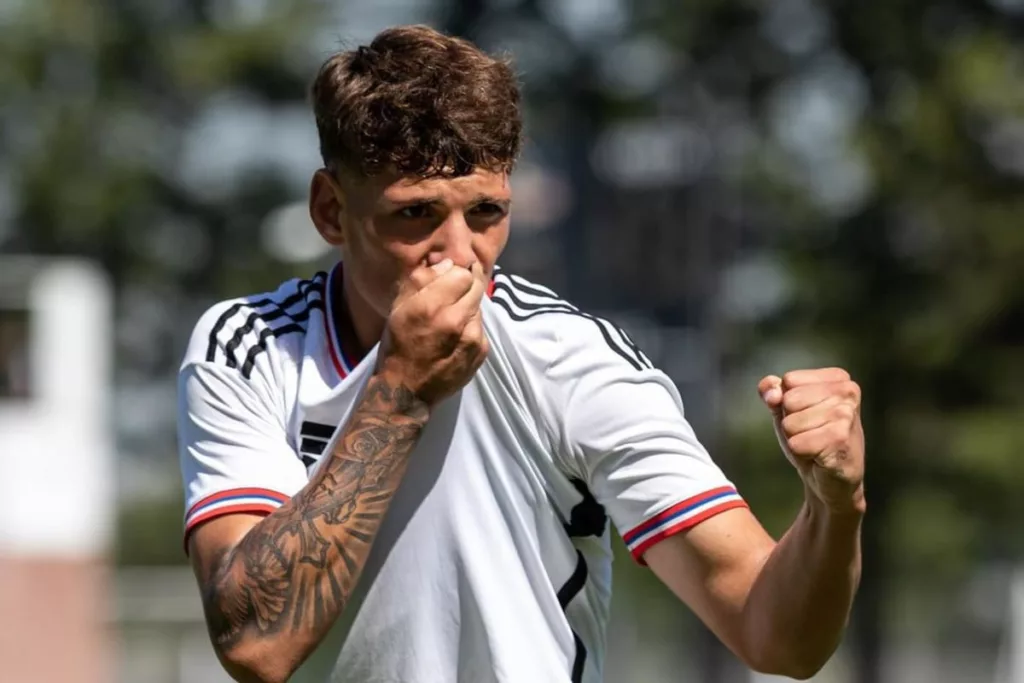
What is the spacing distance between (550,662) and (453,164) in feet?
3.24

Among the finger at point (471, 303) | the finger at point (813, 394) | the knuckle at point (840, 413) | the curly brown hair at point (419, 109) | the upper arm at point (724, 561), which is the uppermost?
the curly brown hair at point (419, 109)

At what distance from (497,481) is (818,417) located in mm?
734

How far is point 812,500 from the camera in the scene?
139 inches

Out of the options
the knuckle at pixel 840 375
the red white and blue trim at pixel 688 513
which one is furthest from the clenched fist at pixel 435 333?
the knuckle at pixel 840 375

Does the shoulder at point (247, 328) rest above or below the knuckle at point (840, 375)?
below

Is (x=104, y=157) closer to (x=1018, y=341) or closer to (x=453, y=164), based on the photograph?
(x=1018, y=341)

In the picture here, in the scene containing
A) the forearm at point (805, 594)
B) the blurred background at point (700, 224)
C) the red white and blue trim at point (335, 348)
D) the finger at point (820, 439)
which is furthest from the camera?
the blurred background at point (700, 224)

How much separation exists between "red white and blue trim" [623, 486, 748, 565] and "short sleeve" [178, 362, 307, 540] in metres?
0.71

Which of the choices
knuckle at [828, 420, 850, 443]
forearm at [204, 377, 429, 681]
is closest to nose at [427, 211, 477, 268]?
forearm at [204, 377, 429, 681]

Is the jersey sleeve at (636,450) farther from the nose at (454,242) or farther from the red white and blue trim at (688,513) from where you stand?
the nose at (454,242)

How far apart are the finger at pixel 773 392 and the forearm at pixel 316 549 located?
66cm

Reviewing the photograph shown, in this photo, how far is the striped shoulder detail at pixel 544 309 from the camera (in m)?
3.83

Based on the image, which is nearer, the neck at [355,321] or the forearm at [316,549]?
the forearm at [316,549]

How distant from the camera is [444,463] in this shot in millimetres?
3865
